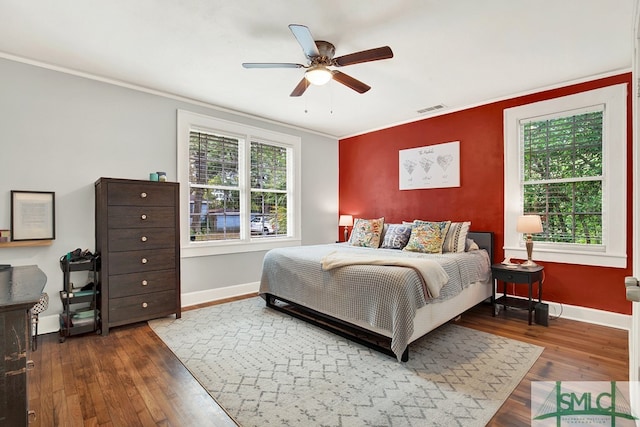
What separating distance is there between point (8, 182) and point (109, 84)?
141 cm

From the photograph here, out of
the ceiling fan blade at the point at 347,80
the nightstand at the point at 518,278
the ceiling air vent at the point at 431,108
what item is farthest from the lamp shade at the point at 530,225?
the ceiling fan blade at the point at 347,80

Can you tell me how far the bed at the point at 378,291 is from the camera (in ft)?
7.90

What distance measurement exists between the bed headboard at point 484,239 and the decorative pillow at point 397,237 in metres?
0.83

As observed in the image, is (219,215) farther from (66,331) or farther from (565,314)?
Result: (565,314)

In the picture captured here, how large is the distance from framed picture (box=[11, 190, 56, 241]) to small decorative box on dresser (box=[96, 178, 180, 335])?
388mm

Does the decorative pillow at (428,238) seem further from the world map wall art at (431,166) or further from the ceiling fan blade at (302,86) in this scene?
the ceiling fan blade at (302,86)

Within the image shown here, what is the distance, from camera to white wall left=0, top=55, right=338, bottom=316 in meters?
2.89

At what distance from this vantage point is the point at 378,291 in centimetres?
251

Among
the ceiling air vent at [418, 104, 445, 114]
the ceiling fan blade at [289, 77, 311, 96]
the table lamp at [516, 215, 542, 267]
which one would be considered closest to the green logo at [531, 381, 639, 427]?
the table lamp at [516, 215, 542, 267]

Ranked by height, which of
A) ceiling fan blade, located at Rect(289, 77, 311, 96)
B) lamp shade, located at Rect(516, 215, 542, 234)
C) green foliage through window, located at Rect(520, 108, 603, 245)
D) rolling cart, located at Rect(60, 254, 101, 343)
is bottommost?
rolling cart, located at Rect(60, 254, 101, 343)

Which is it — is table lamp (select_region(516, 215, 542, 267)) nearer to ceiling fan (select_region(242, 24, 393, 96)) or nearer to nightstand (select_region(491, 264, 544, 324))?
nightstand (select_region(491, 264, 544, 324))

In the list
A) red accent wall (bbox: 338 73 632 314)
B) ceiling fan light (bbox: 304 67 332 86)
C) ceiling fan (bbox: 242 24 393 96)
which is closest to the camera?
ceiling fan (bbox: 242 24 393 96)

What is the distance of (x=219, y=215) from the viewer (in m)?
4.36

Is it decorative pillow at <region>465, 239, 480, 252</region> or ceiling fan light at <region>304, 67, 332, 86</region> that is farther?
decorative pillow at <region>465, 239, 480, 252</region>
